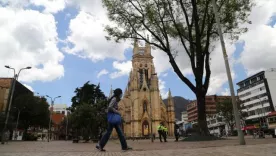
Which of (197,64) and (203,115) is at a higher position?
(197,64)

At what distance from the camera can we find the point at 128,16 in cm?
1864

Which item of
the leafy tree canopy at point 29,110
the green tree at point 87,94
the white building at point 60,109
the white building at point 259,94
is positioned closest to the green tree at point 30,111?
the leafy tree canopy at point 29,110

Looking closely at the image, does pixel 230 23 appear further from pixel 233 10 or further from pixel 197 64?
pixel 197 64

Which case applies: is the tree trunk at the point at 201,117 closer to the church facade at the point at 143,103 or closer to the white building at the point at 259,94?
the white building at the point at 259,94

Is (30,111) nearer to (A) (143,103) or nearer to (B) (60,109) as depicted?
(A) (143,103)

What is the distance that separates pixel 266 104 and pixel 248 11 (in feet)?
183

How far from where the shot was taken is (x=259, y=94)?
67.8 metres

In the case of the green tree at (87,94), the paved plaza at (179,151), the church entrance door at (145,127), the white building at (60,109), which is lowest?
the paved plaza at (179,151)

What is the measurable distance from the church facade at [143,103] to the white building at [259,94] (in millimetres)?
23465

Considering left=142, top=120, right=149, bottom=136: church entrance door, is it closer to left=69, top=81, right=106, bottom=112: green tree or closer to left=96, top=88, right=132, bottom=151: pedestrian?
left=69, top=81, right=106, bottom=112: green tree

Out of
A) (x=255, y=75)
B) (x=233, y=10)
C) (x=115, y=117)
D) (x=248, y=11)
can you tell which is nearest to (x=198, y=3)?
(x=233, y=10)

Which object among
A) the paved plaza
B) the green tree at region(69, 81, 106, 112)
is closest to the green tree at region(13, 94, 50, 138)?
the green tree at region(69, 81, 106, 112)

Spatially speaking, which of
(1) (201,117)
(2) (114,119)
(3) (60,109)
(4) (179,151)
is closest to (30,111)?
(1) (201,117)

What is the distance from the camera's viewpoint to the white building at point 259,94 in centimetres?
6394
